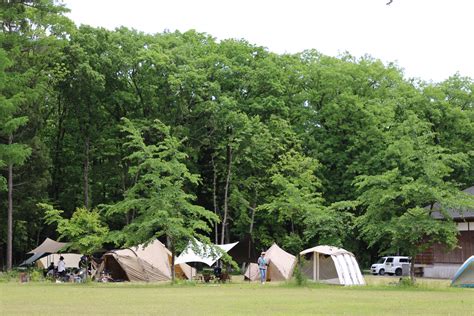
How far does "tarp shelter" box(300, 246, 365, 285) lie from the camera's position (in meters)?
30.3

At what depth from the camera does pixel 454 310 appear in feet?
53.6

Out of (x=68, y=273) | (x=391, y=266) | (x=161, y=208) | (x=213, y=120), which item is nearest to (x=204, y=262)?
(x=161, y=208)

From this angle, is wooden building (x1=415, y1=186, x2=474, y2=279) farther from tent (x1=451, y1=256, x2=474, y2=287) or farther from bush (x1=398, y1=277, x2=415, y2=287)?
bush (x1=398, y1=277, x2=415, y2=287)

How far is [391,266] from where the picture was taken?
46719mm

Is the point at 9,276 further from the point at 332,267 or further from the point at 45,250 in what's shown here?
the point at 332,267

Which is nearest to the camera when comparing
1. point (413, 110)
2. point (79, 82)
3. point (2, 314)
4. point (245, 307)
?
point (2, 314)

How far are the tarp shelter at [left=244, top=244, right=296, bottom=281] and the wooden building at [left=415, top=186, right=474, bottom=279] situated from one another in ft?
26.5

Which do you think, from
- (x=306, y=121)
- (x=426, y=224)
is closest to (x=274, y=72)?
(x=306, y=121)

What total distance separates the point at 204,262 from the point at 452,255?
13.7 meters

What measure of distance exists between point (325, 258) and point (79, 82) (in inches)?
859

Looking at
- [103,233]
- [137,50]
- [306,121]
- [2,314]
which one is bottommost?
[2,314]

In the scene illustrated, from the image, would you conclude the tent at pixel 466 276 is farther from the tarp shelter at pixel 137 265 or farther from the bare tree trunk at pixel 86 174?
the bare tree trunk at pixel 86 174

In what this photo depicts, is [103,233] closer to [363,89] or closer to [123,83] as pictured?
[123,83]

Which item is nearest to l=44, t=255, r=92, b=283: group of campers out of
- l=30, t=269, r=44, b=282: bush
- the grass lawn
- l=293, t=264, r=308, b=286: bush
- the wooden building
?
l=30, t=269, r=44, b=282: bush
